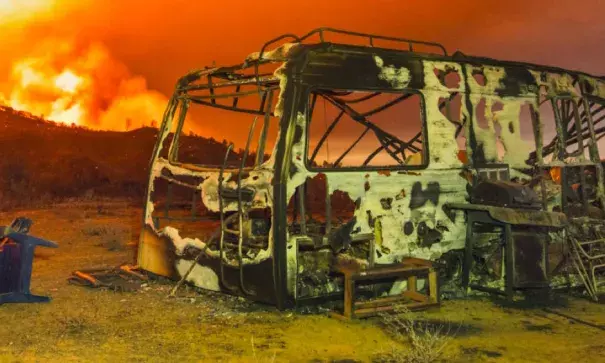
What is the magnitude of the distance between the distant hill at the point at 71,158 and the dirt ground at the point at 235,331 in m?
12.7

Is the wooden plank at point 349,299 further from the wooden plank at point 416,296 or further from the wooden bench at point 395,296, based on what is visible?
the wooden plank at point 416,296

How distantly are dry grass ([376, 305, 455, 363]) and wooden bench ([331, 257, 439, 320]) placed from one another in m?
0.17

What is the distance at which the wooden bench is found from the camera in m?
6.25

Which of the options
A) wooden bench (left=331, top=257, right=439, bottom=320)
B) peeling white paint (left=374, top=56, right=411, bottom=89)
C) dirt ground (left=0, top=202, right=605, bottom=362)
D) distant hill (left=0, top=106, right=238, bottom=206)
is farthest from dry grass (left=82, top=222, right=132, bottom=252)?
peeling white paint (left=374, top=56, right=411, bottom=89)

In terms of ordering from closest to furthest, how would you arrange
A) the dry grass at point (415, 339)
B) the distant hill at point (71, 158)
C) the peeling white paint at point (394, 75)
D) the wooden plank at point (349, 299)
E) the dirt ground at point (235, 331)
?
the dry grass at point (415, 339)
the dirt ground at point (235, 331)
the wooden plank at point (349, 299)
the peeling white paint at point (394, 75)
the distant hill at point (71, 158)

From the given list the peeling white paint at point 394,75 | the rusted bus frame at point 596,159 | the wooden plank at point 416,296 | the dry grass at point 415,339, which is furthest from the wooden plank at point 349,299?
the rusted bus frame at point 596,159

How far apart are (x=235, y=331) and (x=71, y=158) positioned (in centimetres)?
2546

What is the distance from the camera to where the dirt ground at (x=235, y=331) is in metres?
5.12

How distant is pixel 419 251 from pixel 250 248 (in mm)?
2160

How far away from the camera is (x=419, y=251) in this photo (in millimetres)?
7199

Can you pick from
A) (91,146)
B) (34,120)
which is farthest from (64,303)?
(34,120)

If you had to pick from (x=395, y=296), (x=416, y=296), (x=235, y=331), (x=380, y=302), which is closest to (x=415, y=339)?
(x=380, y=302)

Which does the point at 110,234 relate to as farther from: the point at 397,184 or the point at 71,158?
the point at 71,158

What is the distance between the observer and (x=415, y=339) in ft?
17.1
